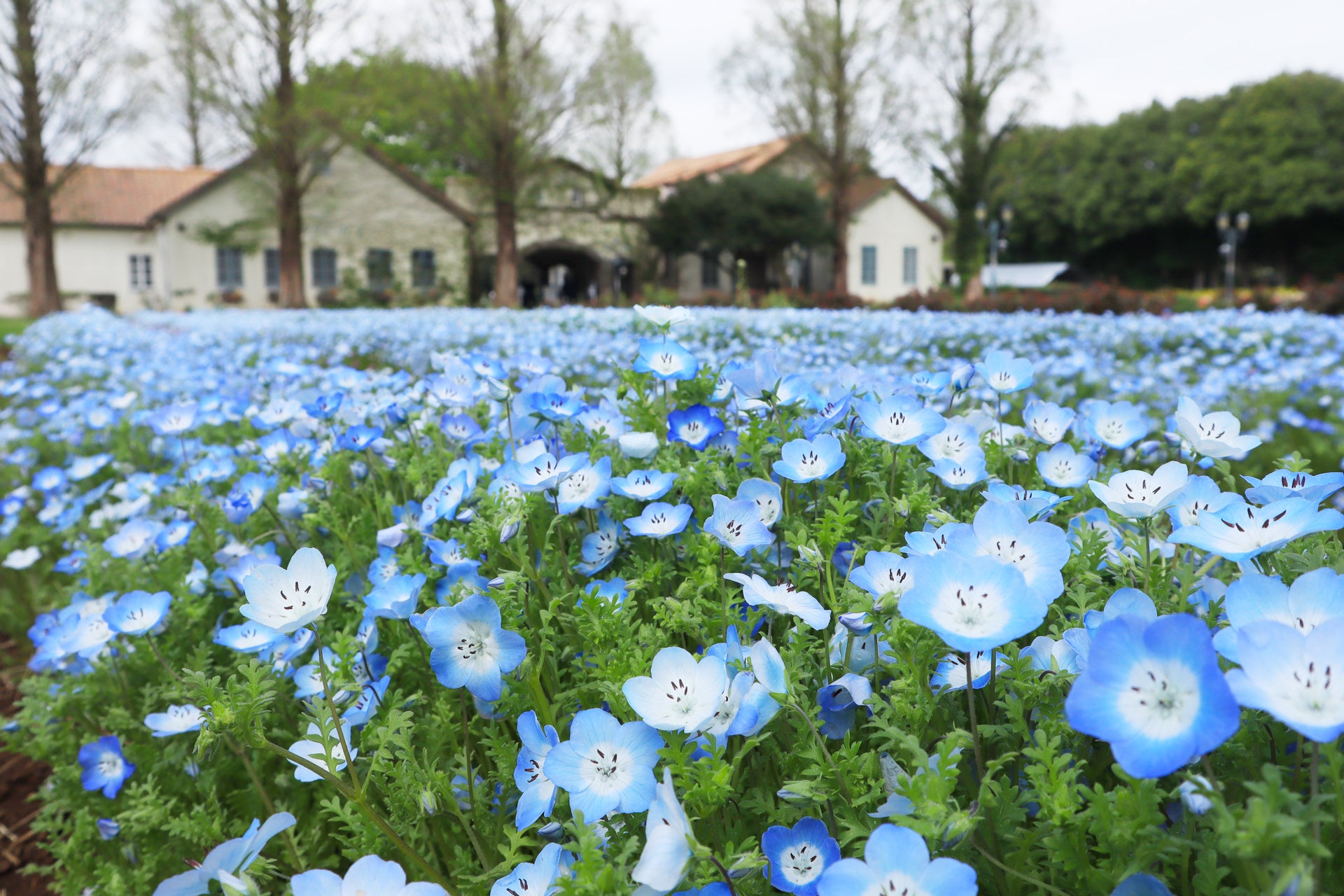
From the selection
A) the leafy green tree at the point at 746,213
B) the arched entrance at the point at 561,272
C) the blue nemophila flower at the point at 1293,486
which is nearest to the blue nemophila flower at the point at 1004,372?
the blue nemophila flower at the point at 1293,486

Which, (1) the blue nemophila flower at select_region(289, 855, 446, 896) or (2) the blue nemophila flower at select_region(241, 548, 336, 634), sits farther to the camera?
(2) the blue nemophila flower at select_region(241, 548, 336, 634)

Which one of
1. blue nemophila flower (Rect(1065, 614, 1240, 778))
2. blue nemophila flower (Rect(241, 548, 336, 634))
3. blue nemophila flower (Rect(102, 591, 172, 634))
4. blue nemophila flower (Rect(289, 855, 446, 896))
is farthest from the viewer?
blue nemophila flower (Rect(102, 591, 172, 634))

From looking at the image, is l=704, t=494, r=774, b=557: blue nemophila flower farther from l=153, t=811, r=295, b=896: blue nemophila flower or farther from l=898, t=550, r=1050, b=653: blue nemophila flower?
l=153, t=811, r=295, b=896: blue nemophila flower

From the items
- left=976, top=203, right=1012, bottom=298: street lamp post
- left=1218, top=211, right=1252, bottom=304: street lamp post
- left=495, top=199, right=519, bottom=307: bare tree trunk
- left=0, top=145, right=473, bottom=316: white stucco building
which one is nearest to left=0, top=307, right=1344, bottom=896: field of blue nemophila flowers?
left=976, top=203, right=1012, bottom=298: street lamp post

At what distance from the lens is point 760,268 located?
35094mm

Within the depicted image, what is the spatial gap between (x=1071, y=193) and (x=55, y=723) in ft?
185

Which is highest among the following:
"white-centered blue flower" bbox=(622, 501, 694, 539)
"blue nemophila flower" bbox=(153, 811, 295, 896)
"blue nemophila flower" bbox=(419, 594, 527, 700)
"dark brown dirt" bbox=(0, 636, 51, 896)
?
"white-centered blue flower" bbox=(622, 501, 694, 539)

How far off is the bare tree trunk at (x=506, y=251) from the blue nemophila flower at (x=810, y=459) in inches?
956

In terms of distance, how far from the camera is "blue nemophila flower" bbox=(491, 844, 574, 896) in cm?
94

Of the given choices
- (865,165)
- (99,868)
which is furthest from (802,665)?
(865,165)

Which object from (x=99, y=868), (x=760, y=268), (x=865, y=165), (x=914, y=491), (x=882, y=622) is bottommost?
(x=99, y=868)

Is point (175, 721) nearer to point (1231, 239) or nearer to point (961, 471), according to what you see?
point (961, 471)

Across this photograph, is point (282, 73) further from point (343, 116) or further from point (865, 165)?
point (865, 165)

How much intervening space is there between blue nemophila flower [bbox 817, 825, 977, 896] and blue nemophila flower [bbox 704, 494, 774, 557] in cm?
49
